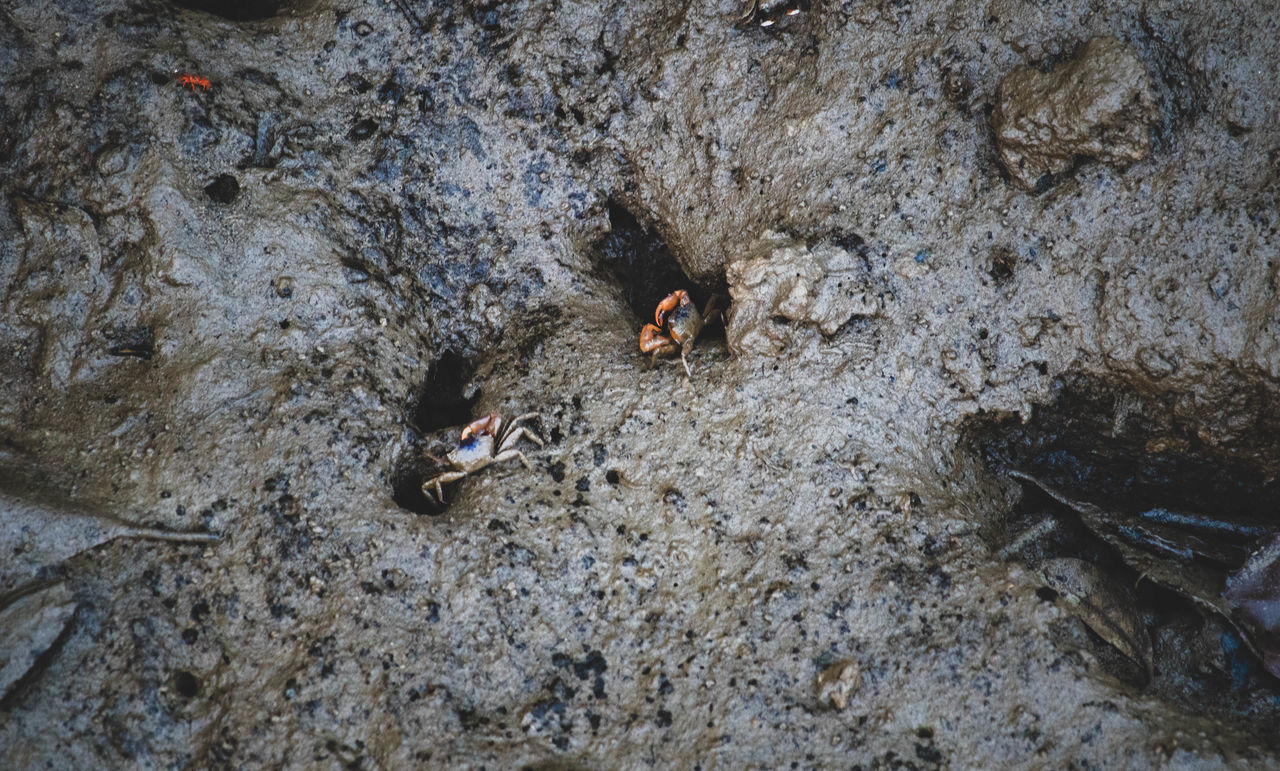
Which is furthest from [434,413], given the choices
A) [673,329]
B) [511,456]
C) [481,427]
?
[673,329]

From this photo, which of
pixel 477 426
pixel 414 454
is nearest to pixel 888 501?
pixel 477 426

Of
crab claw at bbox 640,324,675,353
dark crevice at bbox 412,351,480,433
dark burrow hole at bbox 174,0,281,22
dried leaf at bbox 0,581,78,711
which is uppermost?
dark burrow hole at bbox 174,0,281,22

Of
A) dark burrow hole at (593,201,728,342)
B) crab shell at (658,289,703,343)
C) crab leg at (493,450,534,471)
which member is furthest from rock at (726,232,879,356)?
crab leg at (493,450,534,471)

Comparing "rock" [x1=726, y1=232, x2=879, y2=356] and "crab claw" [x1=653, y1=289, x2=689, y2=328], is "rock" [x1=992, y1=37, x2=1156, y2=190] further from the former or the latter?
"crab claw" [x1=653, y1=289, x2=689, y2=328]

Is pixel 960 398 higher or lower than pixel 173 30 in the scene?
lower

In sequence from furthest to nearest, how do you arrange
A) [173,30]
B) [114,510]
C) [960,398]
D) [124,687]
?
[173,30]
[960,398]
[114,510]
[124,687]

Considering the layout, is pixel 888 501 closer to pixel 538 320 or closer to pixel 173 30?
pixel 538 320
